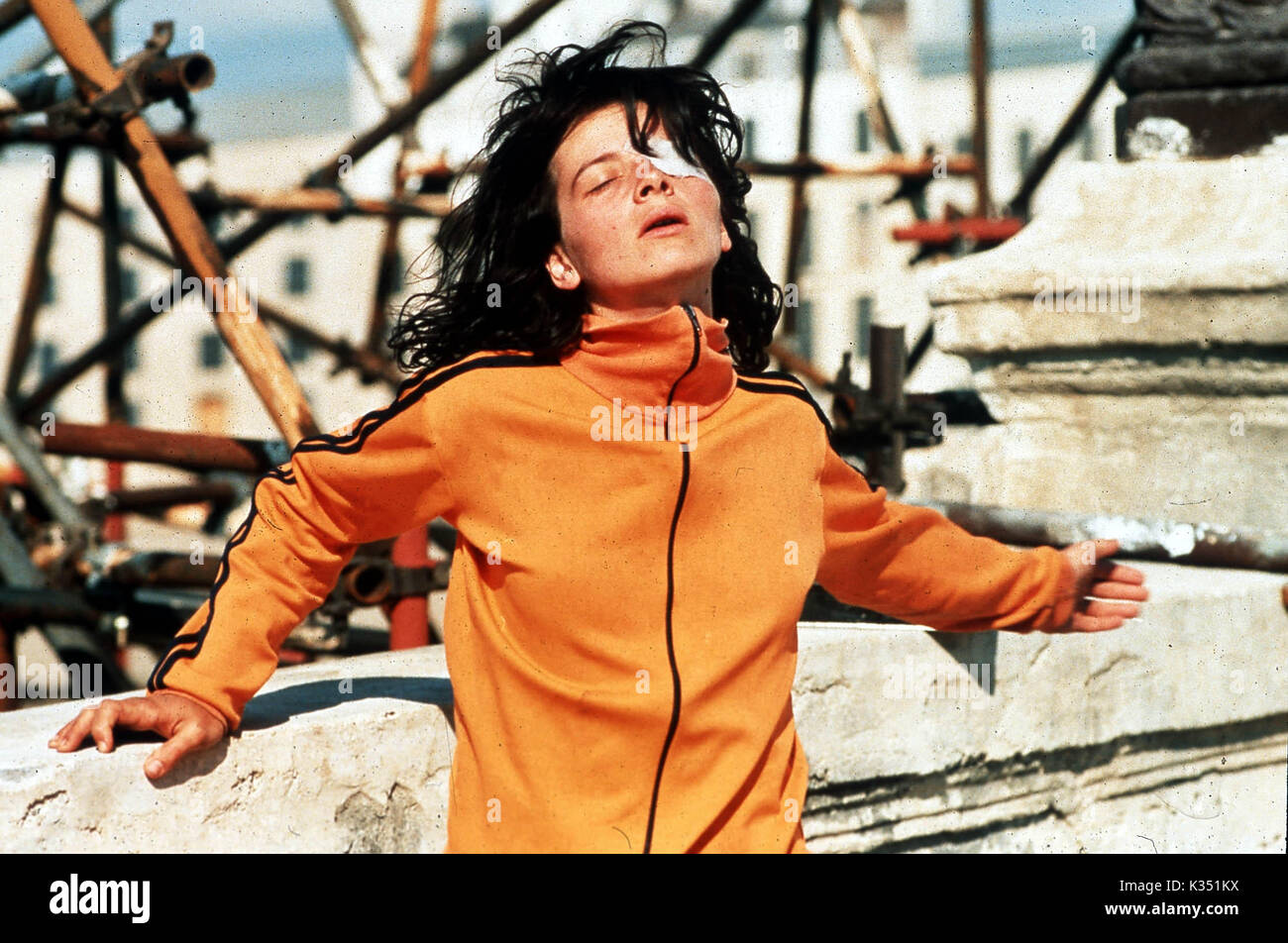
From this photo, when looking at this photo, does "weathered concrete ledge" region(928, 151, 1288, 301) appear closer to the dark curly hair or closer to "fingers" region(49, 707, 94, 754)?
the dark curly hair

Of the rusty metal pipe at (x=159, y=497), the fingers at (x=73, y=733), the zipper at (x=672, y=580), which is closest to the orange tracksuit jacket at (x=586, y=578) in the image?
the zipper at (x=672, y=580)

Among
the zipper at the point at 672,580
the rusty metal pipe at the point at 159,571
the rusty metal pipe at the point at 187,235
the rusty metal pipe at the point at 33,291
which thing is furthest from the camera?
the rusty metal pipe at the point at 33,291

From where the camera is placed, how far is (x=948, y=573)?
8.32 ft

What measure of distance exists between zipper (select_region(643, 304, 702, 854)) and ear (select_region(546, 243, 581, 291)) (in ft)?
0.56

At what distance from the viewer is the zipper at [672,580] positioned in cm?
202

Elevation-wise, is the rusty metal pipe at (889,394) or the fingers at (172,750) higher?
the rusty metal pipe at (889,394)

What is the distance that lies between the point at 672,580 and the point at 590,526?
119mm

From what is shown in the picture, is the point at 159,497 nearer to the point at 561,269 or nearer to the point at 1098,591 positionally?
the point at 1098,591

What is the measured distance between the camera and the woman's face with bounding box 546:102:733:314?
2096mm

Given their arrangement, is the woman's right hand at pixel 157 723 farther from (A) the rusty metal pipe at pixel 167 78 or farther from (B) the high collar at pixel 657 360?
(A) the rusty metal pipe at pixel 167 78

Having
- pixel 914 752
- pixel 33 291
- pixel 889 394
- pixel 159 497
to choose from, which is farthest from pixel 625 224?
pixel 159 497

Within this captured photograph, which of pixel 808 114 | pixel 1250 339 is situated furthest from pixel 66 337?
pixel 1250 339

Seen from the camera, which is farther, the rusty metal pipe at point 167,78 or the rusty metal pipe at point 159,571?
the rusty metal pipe at point 159,571

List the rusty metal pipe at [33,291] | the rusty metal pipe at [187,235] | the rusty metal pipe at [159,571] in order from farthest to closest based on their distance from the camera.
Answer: the rusty metal pipe at [33,291], the rusty metal pipe at [159,571], the rusty metal pipe at [187,235]
